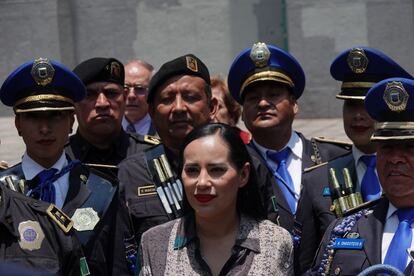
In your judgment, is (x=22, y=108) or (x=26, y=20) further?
(x=26, y=20)

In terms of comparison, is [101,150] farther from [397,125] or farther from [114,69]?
[397,125]

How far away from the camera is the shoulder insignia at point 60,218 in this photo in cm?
458

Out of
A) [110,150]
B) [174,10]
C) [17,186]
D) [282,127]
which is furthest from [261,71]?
[174,10]

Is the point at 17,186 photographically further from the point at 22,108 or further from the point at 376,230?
the point at 376,230

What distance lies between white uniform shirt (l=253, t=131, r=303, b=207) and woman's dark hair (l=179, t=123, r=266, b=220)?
1.22 m

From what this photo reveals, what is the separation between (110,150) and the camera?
A: 6.44m

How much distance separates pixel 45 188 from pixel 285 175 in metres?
1.48

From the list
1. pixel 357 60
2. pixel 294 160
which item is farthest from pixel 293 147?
pixel 357 60

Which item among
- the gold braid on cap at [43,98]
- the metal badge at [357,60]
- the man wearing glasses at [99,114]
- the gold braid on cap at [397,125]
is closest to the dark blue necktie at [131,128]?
the man wearing glasses at [99,114]

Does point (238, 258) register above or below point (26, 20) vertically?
below

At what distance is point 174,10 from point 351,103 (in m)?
9.99

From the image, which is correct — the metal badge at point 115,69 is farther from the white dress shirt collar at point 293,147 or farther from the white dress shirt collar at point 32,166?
the white dress shirt collar at point 32,166

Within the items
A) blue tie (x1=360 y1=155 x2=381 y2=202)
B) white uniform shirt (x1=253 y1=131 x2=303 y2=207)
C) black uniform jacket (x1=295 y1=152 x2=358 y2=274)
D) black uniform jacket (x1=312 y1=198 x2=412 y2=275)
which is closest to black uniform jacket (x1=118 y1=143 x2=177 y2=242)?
white uniform shirt (x1=253 y1=131 x2=303 y2=207)

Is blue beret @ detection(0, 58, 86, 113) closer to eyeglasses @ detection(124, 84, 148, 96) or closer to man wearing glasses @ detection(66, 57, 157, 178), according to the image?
man wearing glasses @ detection(66, 57, 157, 178)
